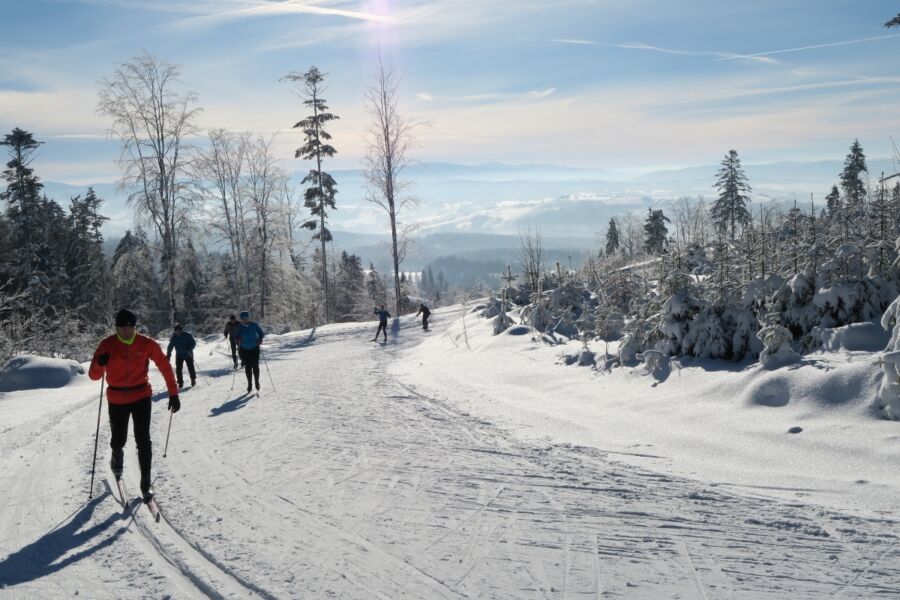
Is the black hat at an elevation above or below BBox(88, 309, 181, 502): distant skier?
above

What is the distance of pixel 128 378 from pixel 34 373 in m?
11.0

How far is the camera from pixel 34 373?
14.2 m

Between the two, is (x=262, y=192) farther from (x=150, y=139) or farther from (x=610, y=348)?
(x=610, y=348)

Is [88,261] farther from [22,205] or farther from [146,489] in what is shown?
Answer: [146,489]

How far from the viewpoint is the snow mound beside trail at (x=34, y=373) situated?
13.8m

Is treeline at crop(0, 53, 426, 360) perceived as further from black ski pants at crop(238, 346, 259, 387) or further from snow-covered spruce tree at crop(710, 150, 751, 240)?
snow-covered spruce tree at crop(710, 150, 751, 240)

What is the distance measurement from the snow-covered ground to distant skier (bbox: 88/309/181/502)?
644 mm

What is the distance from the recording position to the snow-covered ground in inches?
166

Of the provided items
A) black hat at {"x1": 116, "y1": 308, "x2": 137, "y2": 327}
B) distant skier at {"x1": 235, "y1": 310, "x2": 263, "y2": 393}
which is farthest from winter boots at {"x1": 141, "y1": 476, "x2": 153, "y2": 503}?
distant skier at {"x1": 235, "y1": 310, "x2": 263, "y2": 393}

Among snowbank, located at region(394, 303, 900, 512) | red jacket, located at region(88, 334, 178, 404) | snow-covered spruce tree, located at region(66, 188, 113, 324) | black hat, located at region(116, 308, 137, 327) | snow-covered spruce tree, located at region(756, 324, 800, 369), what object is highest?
snow-covered spruce tree, located at region(66, 188, 113, 324)

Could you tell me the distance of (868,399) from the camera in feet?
22.7

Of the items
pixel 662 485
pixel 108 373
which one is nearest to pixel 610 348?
pixel 662 485

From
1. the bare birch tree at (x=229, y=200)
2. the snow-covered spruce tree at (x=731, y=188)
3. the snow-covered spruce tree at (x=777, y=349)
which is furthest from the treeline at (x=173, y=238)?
the snow-covered spruce tree at (x=731, y=188)

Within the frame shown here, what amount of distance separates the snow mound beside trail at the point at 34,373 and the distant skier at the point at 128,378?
10419mm
